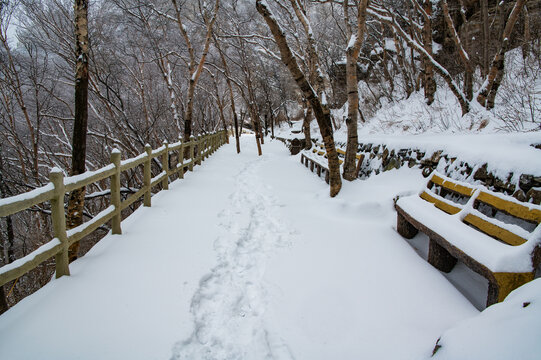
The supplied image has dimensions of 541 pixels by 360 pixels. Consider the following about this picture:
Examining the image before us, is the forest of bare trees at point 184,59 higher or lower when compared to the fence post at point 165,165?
higher

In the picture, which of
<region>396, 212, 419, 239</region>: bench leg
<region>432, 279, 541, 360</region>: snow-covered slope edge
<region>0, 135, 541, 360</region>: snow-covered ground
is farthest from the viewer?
<region>396, 212, 419, 239</region>: bench leg

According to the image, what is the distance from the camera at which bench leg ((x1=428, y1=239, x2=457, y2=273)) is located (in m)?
2.72

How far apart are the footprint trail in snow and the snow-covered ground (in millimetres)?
11

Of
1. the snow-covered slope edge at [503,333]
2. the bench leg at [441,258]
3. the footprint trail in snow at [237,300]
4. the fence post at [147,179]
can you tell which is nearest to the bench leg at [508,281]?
the snow-covered slope edge at [503,333]

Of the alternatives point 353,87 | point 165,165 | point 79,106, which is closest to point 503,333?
point 353,87

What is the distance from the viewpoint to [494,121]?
5750 millimetres

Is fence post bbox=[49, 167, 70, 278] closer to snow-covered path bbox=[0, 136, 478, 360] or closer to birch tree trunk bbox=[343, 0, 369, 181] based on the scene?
snow-covered path bbox=[0, 136, 478, 360]

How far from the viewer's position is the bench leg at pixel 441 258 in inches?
107

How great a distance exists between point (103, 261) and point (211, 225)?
1706 millimetres

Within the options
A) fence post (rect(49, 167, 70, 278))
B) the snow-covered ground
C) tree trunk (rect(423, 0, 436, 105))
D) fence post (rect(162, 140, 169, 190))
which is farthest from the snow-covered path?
tree trunk (rect(423, 0, 436, 105))

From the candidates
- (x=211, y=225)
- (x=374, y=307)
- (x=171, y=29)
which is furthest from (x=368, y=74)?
(x=374, y=307)

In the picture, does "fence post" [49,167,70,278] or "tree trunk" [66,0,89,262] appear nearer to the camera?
"fence post" [49,167,70,278]

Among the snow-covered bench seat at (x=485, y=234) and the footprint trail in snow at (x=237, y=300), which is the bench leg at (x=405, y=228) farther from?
the footprint trail in snow at (x=237, y=300)

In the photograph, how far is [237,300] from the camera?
8.66ft
